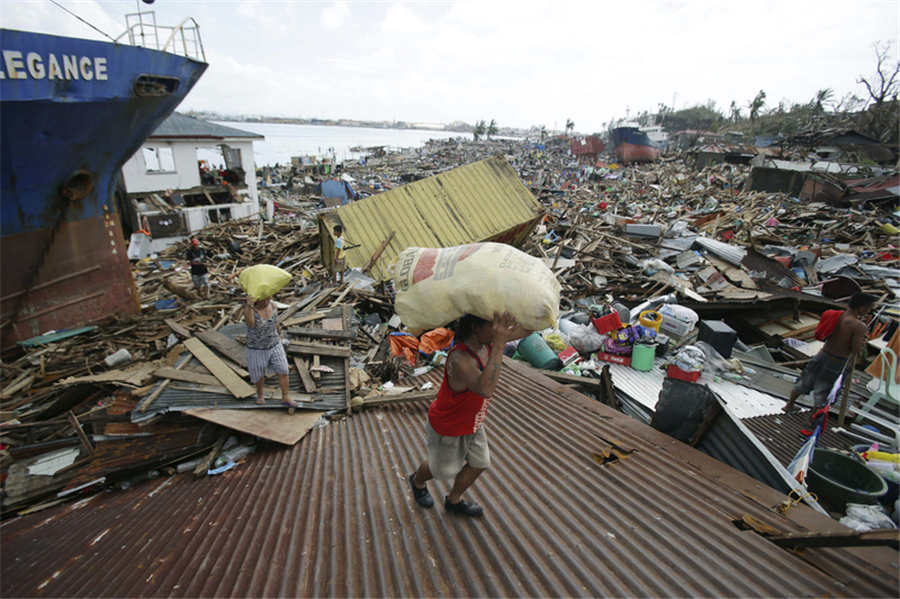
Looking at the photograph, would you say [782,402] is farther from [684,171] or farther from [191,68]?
[684,171]

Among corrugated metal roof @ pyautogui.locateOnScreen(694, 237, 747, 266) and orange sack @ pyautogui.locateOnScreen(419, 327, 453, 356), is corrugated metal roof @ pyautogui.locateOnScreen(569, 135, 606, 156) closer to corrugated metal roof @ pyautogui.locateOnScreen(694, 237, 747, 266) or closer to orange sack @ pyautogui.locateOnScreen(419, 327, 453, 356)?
corrugated metal roof @ pyautogui.locateOnScreen(694, 237, 747, 266)

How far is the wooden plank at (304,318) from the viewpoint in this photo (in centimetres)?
643

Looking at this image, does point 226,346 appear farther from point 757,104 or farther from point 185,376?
point 757,104

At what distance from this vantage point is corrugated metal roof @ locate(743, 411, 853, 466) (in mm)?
4149

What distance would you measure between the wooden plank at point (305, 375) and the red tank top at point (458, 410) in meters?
2.98

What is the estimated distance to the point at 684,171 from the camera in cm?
3031

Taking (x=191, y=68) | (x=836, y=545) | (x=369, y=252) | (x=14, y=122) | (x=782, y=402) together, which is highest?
(x=191, y=68)

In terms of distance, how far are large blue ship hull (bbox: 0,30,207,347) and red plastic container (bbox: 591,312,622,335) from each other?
9.09 meters

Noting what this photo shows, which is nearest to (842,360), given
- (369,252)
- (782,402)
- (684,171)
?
(782,402)

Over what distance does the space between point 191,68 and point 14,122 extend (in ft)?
10.6

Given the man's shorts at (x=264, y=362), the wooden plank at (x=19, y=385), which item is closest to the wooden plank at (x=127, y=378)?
the wooden plank at (x=19, y=385)

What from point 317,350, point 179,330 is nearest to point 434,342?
point 317,350

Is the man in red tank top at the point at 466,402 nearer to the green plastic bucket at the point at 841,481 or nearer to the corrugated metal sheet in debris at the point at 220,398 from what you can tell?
the corrugated metal sheet in debris at the point at 220,398

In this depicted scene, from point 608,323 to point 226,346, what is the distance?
587cm
